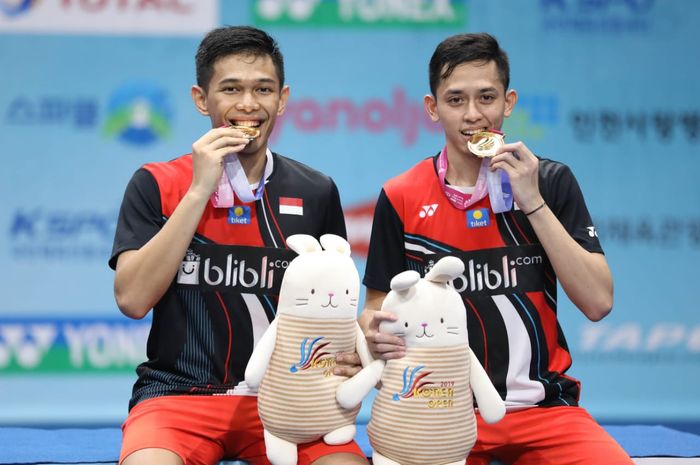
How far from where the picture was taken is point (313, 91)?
4316 millimetres

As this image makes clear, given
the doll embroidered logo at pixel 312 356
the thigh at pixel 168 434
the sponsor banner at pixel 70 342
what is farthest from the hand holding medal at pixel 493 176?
the sponsor banner at pixel 70 342

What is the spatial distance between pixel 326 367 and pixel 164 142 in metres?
2.53

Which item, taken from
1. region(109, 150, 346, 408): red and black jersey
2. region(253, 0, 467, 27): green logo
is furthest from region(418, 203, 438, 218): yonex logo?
region(253, 0, 467, 27): green logo

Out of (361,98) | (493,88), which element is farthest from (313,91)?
(493,88)

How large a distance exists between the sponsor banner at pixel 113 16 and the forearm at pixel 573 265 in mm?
2499

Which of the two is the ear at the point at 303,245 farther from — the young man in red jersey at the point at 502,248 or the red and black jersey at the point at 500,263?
the red and black jersey at the point at 500,263

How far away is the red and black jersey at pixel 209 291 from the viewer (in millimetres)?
2328

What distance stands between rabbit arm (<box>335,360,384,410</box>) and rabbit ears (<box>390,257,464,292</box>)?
185 millimetres

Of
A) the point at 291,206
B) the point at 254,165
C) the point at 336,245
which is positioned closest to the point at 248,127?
the point at 254,165

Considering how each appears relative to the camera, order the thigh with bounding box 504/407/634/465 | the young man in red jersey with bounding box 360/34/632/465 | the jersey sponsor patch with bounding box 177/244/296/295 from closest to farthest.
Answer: the thigh with bounding box 504/407/634/465 → the young man in red jersey with bounding box 360/34/632/465 → the jersey sponsor patch with bounding box 177/244/296/295

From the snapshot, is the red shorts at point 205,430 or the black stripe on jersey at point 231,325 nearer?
the red shorts at point 205,430

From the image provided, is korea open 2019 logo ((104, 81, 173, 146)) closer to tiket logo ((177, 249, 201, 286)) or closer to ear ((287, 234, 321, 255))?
tiket logo ((177, 249, 201, 286))

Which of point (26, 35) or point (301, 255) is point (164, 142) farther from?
point (301, 255)

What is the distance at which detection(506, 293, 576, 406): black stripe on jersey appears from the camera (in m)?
2.34
